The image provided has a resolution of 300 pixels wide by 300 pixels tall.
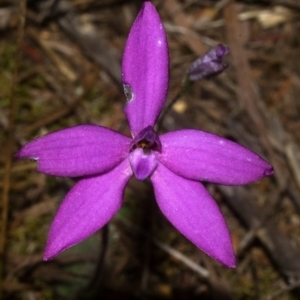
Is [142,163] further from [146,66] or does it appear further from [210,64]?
[210,64]

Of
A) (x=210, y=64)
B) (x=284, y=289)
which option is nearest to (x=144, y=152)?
(x=210, y=64)

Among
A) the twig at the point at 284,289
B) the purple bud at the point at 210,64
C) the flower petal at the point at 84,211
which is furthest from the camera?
the twig at the point at 284,289

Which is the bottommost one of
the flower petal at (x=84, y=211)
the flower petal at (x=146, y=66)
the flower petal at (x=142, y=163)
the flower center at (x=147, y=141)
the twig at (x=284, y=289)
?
the twig at (x=284, y=289)

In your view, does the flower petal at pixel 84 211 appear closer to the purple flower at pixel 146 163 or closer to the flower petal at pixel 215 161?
the purple flower at pixel 146 163

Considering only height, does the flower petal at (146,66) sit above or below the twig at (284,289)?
above

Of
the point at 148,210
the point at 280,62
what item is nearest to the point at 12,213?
the point at 148,210

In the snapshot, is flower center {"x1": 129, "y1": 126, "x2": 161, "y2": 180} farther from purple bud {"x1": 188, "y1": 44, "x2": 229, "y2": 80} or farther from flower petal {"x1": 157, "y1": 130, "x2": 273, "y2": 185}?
purple bud {"x1": 188, "y1": 44, "x2": 229, "y2": 80}

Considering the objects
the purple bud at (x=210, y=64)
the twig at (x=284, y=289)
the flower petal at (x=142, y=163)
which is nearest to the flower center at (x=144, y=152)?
the flower petal at (x=142, y=163)

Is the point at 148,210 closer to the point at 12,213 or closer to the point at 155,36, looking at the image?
the point at 12,213
